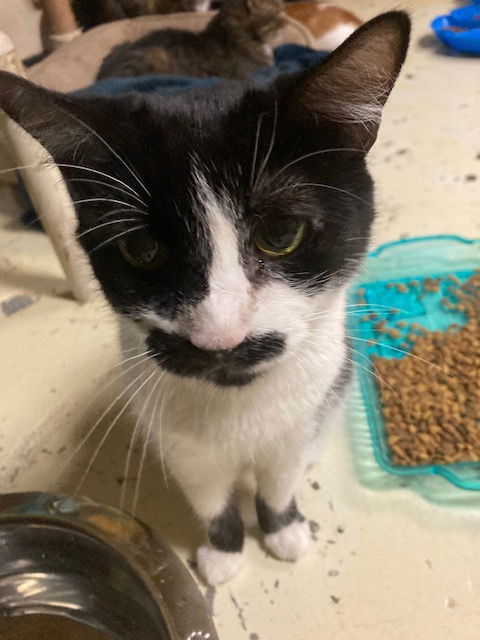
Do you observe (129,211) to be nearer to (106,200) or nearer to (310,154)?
(106,200)

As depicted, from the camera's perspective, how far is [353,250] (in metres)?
0.64

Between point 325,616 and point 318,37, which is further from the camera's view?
point 318,37

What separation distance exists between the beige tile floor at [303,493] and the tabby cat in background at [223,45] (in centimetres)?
73

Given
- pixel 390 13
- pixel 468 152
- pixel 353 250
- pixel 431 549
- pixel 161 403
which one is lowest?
pixel 431 549

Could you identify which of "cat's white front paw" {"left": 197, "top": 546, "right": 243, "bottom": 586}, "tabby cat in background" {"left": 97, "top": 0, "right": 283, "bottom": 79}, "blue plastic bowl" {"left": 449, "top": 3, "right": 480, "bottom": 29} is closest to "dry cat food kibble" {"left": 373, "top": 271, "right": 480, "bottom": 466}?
"cat's white front paw" {"left": 197, "top": 546, "right": 243, "bottom": 586}

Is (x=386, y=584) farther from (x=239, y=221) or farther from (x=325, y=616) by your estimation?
(x=239, y=221)

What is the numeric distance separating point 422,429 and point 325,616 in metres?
0.37

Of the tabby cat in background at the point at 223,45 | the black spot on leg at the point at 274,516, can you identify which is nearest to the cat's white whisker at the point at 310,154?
the black spot on leg at the point at 274,516

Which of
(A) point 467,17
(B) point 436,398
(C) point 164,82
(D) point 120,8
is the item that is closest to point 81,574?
(B) point 436,398

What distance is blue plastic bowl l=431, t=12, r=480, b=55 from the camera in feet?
6.70

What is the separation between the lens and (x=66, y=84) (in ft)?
5.80

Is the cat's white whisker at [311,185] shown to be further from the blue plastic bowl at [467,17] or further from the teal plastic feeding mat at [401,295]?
the blue plastic bowl at [467,17]

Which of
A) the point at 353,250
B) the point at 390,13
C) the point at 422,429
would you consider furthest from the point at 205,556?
the point at 390,13

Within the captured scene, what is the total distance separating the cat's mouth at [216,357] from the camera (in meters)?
0.55
